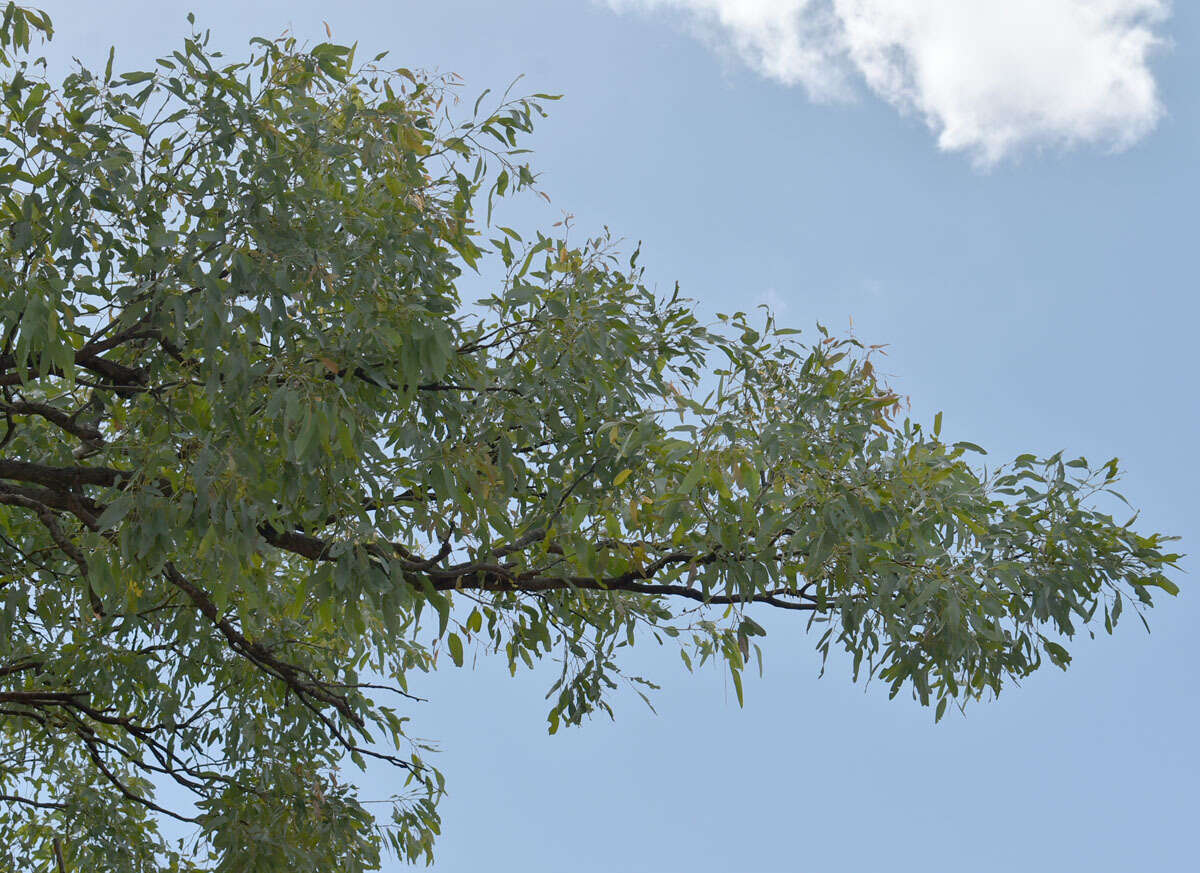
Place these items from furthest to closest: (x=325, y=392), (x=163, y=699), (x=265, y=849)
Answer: (x=163, y=699), (x=265, y=849), (x=325, y=392)

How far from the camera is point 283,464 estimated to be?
15.0 feet

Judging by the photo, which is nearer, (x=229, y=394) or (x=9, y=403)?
(x=229, y=394)

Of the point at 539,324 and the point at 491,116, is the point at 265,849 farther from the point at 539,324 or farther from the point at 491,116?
the point at 491,116

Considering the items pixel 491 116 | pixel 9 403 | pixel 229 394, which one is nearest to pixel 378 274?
pixel 229 394

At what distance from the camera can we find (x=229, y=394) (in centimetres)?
447

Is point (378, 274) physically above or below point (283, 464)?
above

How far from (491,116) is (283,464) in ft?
6.64

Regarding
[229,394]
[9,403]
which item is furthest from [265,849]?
[229,394]

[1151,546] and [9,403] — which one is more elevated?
[9,403]

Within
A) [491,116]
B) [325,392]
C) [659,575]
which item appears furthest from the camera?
[491,116]

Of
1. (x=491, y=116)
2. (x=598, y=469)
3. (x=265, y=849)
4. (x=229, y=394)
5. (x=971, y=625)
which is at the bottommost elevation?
(x=265, y=849)

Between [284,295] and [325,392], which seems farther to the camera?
[284,295]

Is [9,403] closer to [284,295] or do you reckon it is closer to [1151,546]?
[284,295]

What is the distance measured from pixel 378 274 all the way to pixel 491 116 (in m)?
1.25
